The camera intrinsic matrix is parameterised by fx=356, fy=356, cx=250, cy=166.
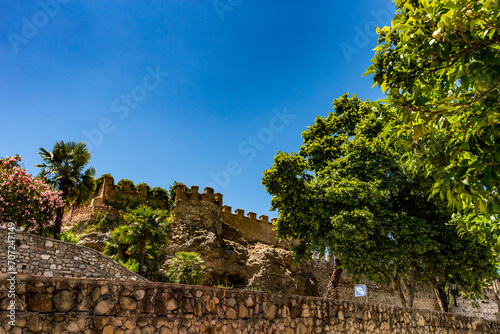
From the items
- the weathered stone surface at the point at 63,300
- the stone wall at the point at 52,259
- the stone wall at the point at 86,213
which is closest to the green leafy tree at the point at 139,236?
the stone wall at the point at 52,259

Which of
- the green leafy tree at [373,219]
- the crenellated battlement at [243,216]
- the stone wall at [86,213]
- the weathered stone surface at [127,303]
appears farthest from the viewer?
the crenellated battlement at [243,216]

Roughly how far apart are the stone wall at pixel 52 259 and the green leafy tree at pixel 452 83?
12.0 m

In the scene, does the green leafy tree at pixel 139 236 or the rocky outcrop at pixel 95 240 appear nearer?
the green leafy tree at pixel 139 236

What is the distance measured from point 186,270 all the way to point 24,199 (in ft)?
28.4

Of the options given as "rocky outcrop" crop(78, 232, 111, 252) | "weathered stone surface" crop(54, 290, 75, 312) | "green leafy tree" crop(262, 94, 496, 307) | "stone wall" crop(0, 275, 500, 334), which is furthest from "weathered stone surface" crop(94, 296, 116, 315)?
"rocky outcrop" crop(78, 232, 111, 252)

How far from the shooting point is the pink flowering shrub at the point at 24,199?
16.2 metres

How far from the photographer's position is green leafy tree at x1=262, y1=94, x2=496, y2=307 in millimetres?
14758

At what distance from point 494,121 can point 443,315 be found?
33.6 feet

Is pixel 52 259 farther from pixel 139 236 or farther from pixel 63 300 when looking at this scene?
pixel 63 300

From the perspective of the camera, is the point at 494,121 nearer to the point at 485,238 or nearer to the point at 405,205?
the point at 485,238

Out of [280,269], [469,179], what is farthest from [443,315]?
[280,269]

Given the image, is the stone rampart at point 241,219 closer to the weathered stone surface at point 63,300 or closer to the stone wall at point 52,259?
the stone wall at point 52,259

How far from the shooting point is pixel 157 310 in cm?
513

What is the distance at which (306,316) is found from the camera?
7.58m
